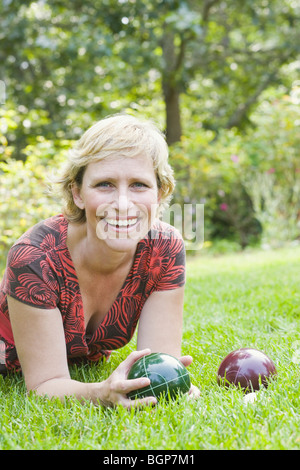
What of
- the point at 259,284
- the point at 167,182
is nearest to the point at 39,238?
the point at 167,182

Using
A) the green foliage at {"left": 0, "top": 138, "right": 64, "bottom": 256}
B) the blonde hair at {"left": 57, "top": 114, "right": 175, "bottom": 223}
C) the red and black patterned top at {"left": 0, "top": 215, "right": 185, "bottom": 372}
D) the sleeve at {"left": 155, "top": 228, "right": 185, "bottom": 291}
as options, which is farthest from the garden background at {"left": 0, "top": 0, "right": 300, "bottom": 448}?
the blonde hair at {"left": 57, "top": 114, "right": 175, "bottom": 223}

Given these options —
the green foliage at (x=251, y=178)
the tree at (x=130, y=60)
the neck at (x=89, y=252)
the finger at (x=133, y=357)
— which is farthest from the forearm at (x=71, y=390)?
the green foliage at (x=251, y=178)

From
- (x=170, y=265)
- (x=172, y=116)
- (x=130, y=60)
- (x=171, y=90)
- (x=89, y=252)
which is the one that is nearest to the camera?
(x=89, y=252)

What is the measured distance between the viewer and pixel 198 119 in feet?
45.6

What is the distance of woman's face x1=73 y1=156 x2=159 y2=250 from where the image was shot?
7.45 ft

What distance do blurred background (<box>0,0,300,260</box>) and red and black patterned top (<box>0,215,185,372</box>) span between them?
455 centimetres

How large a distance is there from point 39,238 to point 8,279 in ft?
0.74

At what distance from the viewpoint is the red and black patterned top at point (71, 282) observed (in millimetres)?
2275

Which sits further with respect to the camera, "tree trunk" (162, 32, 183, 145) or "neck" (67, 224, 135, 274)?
"tree trunk" (162, 32, 183, 145)

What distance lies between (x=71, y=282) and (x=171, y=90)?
918cm

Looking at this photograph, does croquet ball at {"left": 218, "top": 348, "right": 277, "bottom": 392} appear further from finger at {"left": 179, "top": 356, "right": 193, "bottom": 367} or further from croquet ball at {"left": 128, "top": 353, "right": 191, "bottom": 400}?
croquet ball at {"left": 128, "top": 353, "right": 191, "bottom": 400}

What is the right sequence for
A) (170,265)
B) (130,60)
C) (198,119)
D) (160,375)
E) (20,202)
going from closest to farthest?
1. (160,375)
2. (170,265)
3. (20,202)
4. (130,60)
5. (198,119)

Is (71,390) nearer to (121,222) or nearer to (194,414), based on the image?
(194,414)

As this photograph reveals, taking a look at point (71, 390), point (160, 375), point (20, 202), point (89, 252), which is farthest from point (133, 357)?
point (20, 202)
